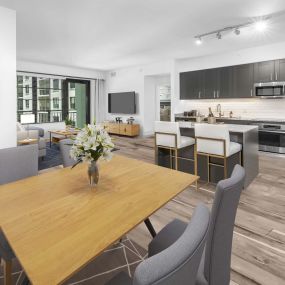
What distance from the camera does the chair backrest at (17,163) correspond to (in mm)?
1861

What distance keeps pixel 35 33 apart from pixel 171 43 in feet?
9.86

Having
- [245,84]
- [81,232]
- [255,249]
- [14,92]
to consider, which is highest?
[245,84]

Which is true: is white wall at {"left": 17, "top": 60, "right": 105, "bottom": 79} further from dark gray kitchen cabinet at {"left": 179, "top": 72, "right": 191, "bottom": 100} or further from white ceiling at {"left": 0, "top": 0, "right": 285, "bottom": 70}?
dark gray kitchen cabinet at {"left": 179, "top": 72, "right": 191, "bottom": 100}

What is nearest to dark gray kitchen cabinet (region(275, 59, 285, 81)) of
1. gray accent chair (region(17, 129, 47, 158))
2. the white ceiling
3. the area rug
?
the white ceiling

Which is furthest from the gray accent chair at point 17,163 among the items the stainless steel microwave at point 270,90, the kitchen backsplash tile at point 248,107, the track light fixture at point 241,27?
the kitchen backsplash tile at point 248,107

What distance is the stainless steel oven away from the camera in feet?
17.1

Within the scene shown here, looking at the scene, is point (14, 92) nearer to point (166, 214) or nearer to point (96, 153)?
point (96, 153)

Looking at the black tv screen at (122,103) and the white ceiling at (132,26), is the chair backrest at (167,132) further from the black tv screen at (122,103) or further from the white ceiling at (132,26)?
the black tv screen at (122,103)

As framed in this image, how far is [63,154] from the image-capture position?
222 centimetres

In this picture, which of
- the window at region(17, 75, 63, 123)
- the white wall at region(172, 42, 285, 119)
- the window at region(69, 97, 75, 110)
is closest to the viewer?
the white wall at region(172, 42, 285, 119)

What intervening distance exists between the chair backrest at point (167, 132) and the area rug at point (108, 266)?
5.96 ft

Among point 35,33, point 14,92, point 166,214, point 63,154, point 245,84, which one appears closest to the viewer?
point 63,154

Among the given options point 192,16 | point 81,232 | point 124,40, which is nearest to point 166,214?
point 81,232

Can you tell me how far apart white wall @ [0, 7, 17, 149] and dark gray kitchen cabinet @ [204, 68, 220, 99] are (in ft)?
16.5
